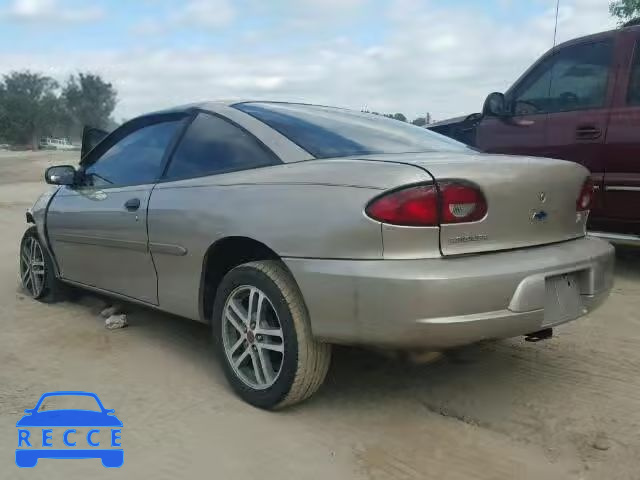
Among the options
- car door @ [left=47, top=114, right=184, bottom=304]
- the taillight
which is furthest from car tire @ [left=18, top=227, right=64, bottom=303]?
the taillight

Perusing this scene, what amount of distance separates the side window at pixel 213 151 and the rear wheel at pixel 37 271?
1813 millimetres

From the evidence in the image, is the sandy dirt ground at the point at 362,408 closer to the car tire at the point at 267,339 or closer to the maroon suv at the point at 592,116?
the car tire at the point at 267,339

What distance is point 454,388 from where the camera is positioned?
323 centimetres

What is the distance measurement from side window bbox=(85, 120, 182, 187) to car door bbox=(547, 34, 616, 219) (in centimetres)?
336

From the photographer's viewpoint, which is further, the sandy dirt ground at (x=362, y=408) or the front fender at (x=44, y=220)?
the front fender at (x=44, y=220)

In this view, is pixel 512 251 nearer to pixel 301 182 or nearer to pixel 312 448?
pixel 301 182

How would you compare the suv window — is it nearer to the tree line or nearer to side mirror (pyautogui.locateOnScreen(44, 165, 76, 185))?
side mirror (pyautogui.locateOnScreen(44, 165, 76, 185))

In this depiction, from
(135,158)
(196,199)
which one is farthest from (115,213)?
(196,199)

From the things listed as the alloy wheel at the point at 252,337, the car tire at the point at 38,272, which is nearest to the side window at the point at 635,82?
the alloy wheel at the point at 252,337

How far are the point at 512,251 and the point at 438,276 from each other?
447 millimetres

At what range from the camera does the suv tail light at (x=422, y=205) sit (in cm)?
253

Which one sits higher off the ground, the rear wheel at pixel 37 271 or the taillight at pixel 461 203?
the taillight at pixel 461 203

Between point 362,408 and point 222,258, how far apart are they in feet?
3.37

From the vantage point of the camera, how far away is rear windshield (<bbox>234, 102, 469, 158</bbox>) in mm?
3119
